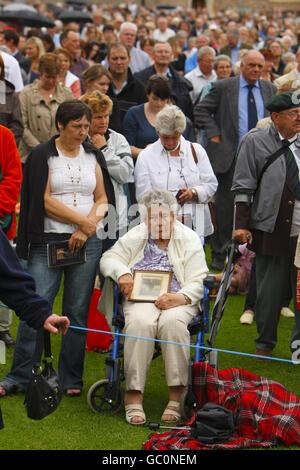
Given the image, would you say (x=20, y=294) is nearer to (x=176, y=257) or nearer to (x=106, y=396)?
(x=106, y=396)

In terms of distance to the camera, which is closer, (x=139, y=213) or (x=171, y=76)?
(x=139, y=213)

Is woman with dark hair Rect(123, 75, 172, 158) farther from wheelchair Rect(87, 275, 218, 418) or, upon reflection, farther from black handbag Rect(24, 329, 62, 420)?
black handbag Rect(24, 329, 62, 420)

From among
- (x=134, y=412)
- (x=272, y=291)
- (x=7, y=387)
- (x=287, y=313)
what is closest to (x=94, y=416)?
(x=134, y=412)

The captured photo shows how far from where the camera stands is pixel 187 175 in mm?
7008

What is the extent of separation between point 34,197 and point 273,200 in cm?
188

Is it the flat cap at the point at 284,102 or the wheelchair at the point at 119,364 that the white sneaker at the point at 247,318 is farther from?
the flat cap at the point at 284,102

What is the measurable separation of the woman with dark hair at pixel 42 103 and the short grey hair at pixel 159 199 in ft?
9.77

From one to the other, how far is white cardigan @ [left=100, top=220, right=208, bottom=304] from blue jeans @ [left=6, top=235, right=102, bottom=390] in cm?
14

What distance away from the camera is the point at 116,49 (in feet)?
30.6

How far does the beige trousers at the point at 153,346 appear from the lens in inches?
225

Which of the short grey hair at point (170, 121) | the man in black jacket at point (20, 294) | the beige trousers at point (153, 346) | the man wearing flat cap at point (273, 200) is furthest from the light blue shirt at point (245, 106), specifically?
the man in black jacket at point (20, 294)

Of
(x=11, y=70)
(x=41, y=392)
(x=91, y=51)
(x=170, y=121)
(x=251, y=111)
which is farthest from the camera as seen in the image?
(x=91, y=51)
